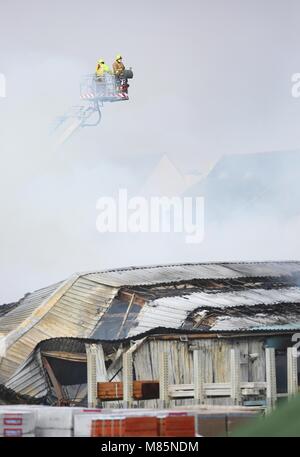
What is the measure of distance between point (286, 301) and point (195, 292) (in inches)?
135

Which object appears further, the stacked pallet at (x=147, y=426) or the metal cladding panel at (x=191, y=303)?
the metal cladding panel at (x=191, y=303)

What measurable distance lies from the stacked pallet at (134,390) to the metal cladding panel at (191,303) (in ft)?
20.5

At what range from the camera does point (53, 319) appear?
1731 inches

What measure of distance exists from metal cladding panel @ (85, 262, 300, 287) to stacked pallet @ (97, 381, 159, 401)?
408 inches

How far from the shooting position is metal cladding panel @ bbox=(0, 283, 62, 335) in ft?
146

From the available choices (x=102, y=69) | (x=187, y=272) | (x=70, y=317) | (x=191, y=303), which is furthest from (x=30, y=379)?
(x=102, y=69)

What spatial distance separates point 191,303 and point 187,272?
4.24 meters

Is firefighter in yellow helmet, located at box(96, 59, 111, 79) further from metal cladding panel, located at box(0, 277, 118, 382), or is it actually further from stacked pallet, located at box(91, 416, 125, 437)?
stacked pallet, located at box(91, 416, 125, 437)

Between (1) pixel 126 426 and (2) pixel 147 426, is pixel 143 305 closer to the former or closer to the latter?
(2) pixel 147 426

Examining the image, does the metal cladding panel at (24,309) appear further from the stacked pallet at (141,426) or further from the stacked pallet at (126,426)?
the stacked pallet at (141,426)

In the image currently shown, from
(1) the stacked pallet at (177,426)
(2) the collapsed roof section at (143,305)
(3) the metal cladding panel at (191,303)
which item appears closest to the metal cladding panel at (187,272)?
(2) the collapsed roof section at (143,305)

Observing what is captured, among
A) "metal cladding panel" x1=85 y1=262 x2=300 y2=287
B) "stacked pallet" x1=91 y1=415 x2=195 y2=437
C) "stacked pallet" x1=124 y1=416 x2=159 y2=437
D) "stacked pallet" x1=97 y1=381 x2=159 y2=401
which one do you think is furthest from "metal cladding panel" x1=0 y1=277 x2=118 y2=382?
"stacked pallet" x1=124 y1=416 x2=159 y2=437

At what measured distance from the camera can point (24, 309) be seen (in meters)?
46.1

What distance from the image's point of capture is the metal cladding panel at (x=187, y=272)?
4603 cm
